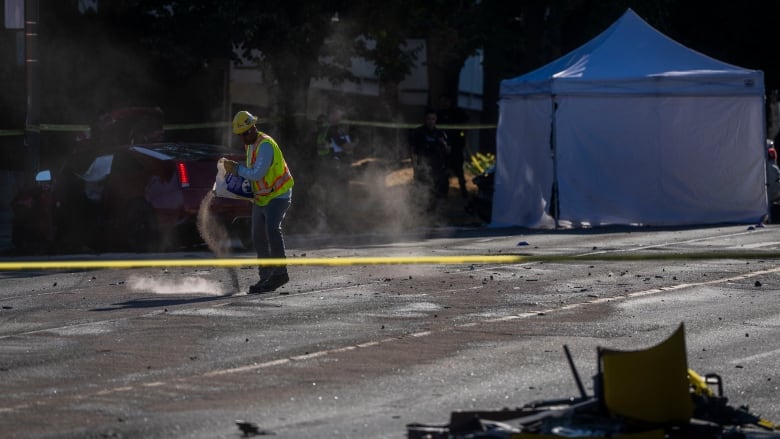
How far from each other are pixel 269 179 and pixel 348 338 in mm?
3421

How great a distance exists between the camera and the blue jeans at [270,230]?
13718 millimetres

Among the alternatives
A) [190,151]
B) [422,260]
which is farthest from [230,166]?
[190,151]

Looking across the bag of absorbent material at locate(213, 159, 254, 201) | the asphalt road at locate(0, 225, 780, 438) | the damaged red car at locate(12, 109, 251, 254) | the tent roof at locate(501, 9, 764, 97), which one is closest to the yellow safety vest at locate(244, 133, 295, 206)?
the bag of absorbent material at locate(213, 159, 254, 201)

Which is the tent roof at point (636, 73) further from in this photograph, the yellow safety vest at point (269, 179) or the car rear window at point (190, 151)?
the yellow safety vest at point (269, 179)

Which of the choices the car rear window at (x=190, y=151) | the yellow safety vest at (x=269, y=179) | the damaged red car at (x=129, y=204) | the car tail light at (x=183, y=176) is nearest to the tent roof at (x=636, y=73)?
the car rear window at (x=190, y=151)

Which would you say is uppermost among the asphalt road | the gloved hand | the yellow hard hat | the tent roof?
the tent roof

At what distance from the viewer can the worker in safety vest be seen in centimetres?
1359

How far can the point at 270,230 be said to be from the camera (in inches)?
544

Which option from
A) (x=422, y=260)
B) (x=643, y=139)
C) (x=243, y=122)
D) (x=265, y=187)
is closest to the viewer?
(x=422, y=260)

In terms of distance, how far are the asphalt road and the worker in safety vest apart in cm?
26

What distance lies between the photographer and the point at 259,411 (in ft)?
25.7

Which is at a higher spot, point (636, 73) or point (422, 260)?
point (636, 73)

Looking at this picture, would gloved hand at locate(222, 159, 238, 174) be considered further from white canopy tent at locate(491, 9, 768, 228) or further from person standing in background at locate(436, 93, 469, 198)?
person standing in background at locate(436, 93, 469, 198)

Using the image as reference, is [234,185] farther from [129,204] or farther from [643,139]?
[643,139]
